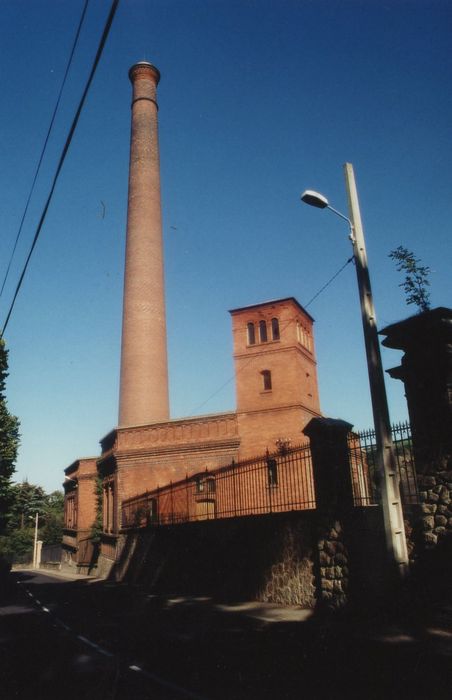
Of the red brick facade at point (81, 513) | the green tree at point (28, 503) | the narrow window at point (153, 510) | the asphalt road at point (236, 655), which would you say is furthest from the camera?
the green tree at point (28, 503)

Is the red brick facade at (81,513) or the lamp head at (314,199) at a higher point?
the lamp head at (314,199)

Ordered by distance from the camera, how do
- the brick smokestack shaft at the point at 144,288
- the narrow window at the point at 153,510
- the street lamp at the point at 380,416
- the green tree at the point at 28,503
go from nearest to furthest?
the street lamp at the point at 380,416 < the narrow window at the point at 153,510 < the brick smokestack shaft at the point at 144,288 < the green tree at the point at 28,503

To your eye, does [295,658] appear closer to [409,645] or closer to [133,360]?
[409,645]

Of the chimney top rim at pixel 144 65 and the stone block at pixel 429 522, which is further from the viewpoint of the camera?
the chimney top rim at pixel 144 65

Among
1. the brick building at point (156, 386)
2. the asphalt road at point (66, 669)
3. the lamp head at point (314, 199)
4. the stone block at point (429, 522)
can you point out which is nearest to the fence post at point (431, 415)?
the stone block at point (429, 522)

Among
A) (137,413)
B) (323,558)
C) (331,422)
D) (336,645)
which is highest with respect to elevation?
(137,413)

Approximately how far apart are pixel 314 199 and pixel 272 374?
1864 cm

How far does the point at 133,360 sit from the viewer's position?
26.6 metres

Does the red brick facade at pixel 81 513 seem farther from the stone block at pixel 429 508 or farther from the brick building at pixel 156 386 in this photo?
the stone block at pixel 429 508

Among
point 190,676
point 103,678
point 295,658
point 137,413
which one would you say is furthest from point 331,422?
point 137,413

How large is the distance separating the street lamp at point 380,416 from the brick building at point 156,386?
654 inches

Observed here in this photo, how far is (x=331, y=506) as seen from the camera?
8.67 m

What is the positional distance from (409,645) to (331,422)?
3783mm

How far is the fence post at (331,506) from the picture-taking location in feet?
27.8
